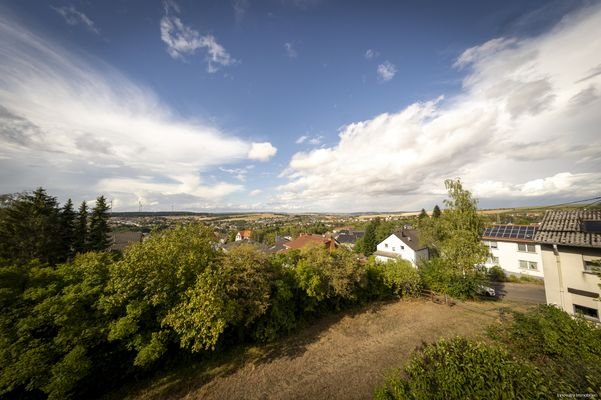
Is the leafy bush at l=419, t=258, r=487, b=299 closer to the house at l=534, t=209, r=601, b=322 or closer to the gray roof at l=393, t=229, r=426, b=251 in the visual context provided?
the house at l=534, t=209, r=601, b=322

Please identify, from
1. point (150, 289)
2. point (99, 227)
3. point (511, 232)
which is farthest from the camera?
point (511, 232)

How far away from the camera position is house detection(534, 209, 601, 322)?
1077 cm

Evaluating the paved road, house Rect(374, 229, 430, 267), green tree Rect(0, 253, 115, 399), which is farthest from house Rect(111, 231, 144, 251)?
the paved road

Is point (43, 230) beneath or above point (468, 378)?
above


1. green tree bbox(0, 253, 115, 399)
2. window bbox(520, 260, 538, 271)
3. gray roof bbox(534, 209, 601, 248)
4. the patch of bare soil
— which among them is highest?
gray roof bbox(534, 209, 601, 248)

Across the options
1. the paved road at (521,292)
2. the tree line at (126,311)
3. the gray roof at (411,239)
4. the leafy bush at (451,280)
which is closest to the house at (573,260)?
the leafy bush at (451,280)

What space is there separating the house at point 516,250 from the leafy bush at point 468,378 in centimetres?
2884

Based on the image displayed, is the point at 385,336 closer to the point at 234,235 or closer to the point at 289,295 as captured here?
the point at 289,295

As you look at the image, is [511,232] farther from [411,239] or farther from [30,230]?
[30,230]

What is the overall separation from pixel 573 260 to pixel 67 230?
42.6m

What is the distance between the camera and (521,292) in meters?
22.3

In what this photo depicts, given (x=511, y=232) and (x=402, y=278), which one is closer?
(x=402, y=278)

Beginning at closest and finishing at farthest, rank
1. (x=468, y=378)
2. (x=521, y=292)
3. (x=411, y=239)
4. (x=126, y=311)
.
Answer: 1. (x=468, y=378)
2. (x=126, y=311)
3. (x=521, y=292)
4. (x=411, y=239)

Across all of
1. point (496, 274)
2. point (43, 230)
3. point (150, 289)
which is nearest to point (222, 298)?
point (150, 289)
